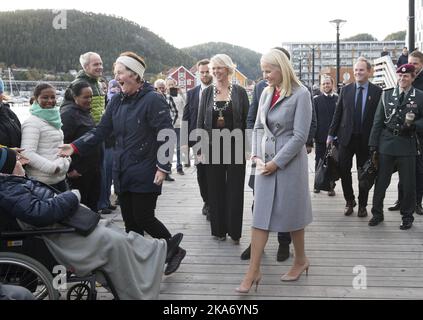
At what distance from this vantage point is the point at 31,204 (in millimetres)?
2842

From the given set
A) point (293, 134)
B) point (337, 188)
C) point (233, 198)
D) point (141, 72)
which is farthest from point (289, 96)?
point (337, 188)

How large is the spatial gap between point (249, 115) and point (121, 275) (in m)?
2.25

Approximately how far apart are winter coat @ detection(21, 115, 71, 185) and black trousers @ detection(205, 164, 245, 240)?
1439 millimetres

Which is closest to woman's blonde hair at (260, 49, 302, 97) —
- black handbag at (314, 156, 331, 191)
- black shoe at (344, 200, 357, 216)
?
black handbag at (314, 156, 331, 191)

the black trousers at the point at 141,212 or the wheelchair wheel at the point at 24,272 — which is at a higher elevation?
the black trousers at the point at 141,212

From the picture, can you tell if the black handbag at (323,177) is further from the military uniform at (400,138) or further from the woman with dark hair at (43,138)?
the woman with dark hair at (43,138)

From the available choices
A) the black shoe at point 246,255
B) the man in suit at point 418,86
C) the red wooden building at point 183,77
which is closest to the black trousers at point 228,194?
the black shoe at point 246,255

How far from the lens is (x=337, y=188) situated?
7.54 meters

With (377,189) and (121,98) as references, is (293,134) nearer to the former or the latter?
(121,98)

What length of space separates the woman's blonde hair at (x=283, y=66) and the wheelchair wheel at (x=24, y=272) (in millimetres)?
2039

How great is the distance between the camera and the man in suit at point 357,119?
542cm

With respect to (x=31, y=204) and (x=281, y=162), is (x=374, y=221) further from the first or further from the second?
(x=31, y=204)

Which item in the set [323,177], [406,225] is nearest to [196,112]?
[323,177]

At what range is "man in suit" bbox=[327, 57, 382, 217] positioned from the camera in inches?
213
